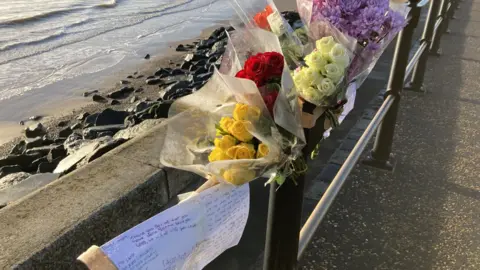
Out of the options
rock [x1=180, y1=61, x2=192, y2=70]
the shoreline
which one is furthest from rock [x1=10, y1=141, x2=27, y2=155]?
rock [x1=180, y1=61, x2=192, y2=70]

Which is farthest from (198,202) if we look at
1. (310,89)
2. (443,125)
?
(443,125)

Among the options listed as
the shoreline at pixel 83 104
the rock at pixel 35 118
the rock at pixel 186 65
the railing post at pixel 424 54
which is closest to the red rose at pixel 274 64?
the railing post at pixel 424 54

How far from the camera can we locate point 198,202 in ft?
3.89

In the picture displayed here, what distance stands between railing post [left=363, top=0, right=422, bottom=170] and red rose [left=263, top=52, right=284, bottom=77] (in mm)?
2492

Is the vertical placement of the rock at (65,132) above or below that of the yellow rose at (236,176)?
below

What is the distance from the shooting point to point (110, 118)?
220 inches

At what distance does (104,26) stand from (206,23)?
259 cm

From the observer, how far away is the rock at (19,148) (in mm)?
5157

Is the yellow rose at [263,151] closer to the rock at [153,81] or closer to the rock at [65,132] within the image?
the rock at [65,132]

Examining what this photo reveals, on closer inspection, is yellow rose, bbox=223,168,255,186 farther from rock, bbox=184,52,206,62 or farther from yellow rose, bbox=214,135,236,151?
rock, bbox=184,52,206,62

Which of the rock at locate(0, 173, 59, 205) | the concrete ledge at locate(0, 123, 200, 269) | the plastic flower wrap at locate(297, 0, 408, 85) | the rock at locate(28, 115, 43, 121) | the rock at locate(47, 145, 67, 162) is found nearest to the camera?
the plastic flower wrap at locate(297, 0, 408, 85)

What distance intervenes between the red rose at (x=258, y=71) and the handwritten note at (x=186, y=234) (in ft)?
1.00

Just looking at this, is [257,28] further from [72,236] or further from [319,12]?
[72,236]

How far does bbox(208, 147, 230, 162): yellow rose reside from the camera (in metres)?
1.22
